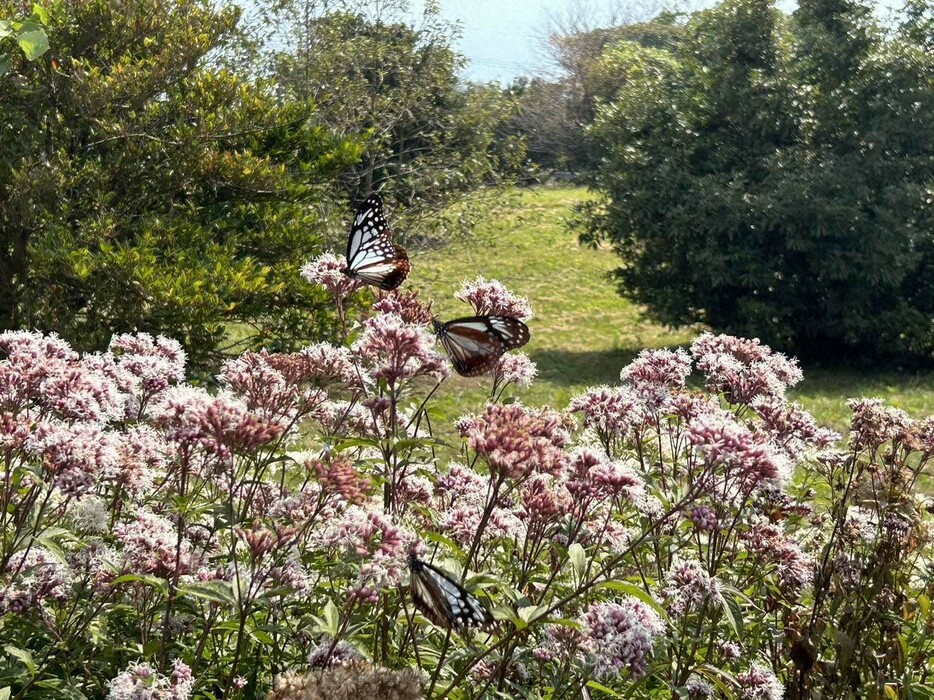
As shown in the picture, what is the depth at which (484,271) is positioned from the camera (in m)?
22.8

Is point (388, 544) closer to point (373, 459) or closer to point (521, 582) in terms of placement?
point (521, 582)

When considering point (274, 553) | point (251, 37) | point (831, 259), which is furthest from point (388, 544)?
point (831, 259)

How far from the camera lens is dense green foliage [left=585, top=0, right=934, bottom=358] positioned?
52.1 ft

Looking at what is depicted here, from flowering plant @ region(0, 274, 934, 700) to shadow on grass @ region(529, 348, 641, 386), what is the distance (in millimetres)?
10789

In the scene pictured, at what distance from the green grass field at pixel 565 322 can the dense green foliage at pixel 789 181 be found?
922 millimetres

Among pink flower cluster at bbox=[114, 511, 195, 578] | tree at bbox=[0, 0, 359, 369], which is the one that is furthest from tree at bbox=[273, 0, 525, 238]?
pink flower cluster at bbox=[114, 511, 195, 578]

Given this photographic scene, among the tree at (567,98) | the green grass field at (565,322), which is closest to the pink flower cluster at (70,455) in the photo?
the green grass field at (565,322)

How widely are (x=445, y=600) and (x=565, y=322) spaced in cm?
1765

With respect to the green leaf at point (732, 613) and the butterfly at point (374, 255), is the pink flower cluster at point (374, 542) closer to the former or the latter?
A: the green leaf at point (732, 613)

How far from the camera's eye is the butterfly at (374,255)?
15.6 feet

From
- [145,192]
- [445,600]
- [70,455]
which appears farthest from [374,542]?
[145,192]

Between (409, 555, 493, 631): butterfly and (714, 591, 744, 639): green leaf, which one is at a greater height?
(409, 555, 493, 631): butterfly

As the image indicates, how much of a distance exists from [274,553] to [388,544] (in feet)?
1.10

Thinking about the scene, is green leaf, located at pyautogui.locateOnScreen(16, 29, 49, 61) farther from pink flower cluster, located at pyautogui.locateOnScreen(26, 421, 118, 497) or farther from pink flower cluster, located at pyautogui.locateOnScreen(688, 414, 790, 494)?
pink flower cluster, located at pyautogui.locateOnScreen(688, 414, 790, 494)
